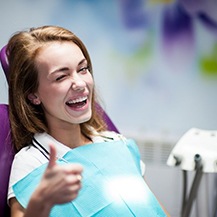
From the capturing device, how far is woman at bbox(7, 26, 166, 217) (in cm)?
123

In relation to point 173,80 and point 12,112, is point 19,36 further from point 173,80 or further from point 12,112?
point 173,80

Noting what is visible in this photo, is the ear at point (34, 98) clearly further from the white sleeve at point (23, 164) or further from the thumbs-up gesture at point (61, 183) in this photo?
the thumbs-up gesture at point (61, 183)

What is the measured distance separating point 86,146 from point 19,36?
360mm

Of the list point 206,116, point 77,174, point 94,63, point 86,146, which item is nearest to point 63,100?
point 86,146

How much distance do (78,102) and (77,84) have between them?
0.05 meters

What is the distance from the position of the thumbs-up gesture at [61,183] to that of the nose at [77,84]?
46 centimetres

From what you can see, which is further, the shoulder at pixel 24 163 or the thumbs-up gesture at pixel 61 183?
the shoulder at pixel 24 163

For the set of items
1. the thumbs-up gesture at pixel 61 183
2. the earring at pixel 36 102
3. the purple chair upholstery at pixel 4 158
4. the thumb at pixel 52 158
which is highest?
the thumb at pixel 52 158

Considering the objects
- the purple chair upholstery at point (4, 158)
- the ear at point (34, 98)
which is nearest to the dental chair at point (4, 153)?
the purple chair upholstery at point (4, 158)

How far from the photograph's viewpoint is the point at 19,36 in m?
1.33

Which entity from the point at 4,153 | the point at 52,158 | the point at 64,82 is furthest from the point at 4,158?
the point at 52,158

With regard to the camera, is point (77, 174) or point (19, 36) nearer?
point (77, 174)

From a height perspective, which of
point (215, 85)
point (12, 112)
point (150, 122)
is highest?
point (12, 112)

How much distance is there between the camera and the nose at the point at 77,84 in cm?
125
